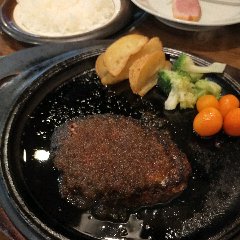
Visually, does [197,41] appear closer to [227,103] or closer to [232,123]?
[227,103]

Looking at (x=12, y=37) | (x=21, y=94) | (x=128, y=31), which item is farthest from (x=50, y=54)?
(x=128, y=31)

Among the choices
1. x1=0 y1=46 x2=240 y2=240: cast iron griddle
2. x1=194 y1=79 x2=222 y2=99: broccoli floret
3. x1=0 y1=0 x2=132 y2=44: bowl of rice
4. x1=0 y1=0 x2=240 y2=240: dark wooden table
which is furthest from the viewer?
x1=0 y1=0 x2=132 y2=44: bowl of rice

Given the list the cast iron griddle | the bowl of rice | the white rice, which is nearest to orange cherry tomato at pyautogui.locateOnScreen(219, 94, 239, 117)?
the cast iron griddle

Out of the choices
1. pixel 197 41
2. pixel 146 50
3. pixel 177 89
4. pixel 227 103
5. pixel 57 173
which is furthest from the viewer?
pixel 197 41

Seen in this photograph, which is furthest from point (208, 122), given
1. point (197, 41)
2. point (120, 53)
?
point (197, 41)

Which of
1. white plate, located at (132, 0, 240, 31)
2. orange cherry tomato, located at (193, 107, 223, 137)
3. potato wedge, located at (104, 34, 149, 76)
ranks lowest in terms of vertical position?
orange cherry tomato, located at (193, 107, 223, 137)

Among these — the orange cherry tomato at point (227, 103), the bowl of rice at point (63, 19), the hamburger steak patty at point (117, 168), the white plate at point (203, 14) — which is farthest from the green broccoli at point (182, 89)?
the bowl of rice at point (63, 19)

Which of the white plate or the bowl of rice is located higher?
the white plate

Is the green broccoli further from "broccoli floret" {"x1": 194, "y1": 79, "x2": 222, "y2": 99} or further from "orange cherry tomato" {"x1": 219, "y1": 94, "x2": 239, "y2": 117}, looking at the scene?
"orange cherry tomato" {"x1": 219, "y1": 94, "x2": 239, "y2": 117}
